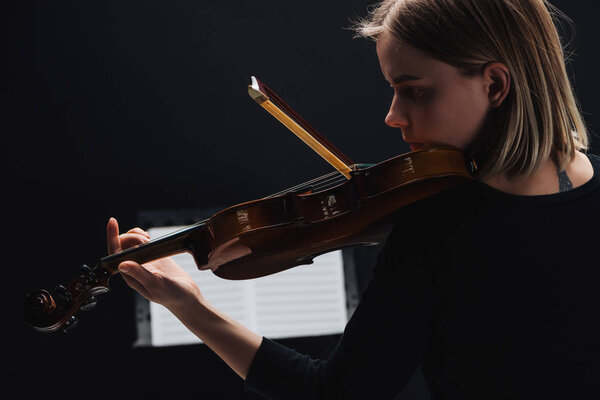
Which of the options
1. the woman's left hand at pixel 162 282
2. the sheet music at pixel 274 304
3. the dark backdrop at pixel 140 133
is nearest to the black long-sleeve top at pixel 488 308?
the woman's left hand at pixel 162 282

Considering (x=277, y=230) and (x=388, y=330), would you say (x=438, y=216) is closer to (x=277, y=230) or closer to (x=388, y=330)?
(x=388, y=330)

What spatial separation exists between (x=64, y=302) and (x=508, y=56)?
652 millimetres

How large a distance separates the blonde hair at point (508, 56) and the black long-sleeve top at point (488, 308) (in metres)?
0.06

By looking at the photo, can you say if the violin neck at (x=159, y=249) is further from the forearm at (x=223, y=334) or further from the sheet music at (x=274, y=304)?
the sheet music at (x=274, y=304)

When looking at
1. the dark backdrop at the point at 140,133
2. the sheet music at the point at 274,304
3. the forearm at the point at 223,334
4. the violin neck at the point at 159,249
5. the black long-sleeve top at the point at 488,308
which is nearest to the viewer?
the black long-sleeve top at the point at 488,308

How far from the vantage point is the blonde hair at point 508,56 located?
64cm

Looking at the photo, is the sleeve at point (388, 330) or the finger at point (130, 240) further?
the finger at point (130, 240)

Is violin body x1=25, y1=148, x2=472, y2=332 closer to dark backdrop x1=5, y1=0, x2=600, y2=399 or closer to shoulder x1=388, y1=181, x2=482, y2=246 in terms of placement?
shoulder x1=388, y1=181, x2=482, y2=246

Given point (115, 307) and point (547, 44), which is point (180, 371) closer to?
point (115, 307)

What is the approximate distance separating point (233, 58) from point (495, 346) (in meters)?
1.70

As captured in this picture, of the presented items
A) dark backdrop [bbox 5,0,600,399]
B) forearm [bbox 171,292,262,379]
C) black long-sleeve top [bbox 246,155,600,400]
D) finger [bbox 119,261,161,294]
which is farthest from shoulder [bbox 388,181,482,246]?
dark backdrop [bbox 5,0,600,399]

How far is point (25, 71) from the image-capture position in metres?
2.08

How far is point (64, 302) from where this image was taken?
2.83 ft

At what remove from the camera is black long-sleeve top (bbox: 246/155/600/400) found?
60 cm
